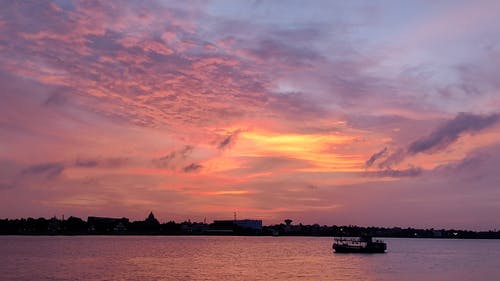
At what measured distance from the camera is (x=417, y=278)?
4119 inches

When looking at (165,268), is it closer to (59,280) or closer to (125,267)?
(125,267)

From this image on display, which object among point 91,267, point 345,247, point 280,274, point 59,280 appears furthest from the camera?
point 345,247

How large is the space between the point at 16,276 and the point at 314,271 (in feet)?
179

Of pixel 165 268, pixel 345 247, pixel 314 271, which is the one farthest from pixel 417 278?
pixel 345 247

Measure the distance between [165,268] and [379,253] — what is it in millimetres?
102427

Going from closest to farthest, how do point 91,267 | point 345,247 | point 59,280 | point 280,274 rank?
point 59,280 → point 280,274 → point 91,267 → point 345,247

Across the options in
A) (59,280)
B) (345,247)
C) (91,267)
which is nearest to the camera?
(59,280)

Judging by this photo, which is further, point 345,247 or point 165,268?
point 345,247

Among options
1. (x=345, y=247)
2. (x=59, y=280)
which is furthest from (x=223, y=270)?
(x=345, y=247)

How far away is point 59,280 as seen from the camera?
88.5 m

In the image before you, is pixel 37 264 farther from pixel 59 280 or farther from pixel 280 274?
pixel 280 274

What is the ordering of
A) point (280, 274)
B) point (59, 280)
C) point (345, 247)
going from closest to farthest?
point (59, 280), point (280, 274), point (345, 247)

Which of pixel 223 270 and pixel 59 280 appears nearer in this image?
pixel 59 280

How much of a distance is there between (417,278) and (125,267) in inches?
2190
